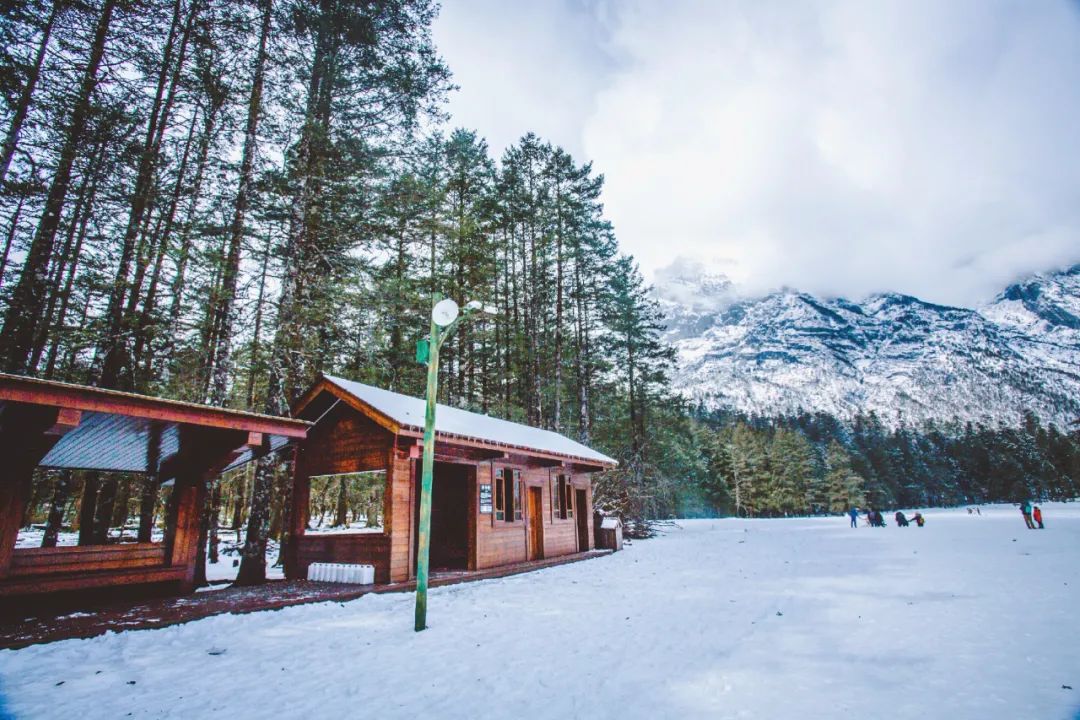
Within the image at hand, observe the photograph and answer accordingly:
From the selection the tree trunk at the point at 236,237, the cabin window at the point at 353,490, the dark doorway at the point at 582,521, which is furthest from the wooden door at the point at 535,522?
the tree trunk at the point at 236,237

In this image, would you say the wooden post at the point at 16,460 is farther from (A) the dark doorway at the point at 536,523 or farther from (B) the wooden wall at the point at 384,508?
(A) the dark doorway at the point at 536,523

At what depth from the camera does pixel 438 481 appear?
14516 mm

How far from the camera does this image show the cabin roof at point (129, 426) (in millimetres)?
5590

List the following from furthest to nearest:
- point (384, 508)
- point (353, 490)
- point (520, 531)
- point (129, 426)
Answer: point (353, 490)
point (520, 531)
point (384, 508)
point (129, 426)

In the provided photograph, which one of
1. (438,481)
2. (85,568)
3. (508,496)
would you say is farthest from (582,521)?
(85,568)

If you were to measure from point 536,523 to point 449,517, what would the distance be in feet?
8.68

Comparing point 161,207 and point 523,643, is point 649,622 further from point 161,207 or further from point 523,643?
point 161,207

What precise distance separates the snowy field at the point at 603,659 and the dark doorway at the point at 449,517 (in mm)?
4757

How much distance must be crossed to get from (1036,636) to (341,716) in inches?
302

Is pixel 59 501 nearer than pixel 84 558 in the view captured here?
No

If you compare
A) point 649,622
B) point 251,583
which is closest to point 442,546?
point 251,583

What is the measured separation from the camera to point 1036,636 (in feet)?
18.4

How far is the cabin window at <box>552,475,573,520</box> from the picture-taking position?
15.6 m

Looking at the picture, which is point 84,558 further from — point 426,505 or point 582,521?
point 582,521
